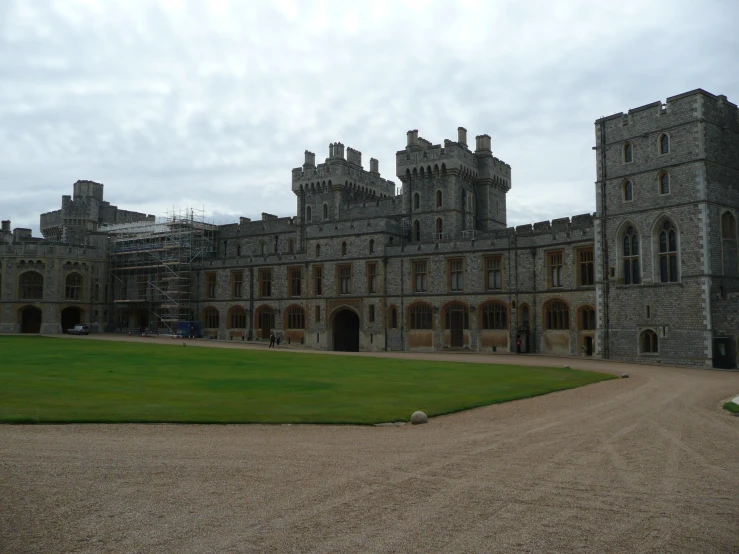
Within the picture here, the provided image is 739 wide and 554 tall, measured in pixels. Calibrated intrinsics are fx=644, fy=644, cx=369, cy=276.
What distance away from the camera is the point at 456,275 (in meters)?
47.1

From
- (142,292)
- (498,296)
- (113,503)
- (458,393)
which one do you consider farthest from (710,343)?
(142,292)

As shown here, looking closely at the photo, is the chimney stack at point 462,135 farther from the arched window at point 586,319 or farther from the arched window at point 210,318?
the arched window at point 210,318

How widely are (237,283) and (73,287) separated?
1782 cm

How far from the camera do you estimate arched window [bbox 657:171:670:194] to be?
111 ft

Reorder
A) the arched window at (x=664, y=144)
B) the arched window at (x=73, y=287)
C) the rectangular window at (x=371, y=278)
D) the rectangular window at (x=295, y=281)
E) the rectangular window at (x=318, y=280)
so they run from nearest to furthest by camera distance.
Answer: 1. the arched window at (x=664, y=144)
2. the rectangular window at (x=371, y=278)
3. the rectangular window at (x=318, y=280)
4. the rectangular window at (x=295, y=281)
5. the arched window at (x=73, y=287)

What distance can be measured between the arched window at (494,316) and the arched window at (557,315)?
9.86 ft

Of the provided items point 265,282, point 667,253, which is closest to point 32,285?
point 265,282

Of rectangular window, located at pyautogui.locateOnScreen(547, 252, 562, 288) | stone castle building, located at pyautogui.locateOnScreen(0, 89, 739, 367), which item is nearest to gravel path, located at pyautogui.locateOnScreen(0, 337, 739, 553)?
stone castle building, located at pyautogui.locateOnScreen(0, 89, 739, 367)

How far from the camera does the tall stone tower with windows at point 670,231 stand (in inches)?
1267

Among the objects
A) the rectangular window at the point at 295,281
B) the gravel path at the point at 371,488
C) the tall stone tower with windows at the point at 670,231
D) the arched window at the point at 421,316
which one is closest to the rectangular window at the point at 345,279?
the rectangular window at the point at 295,281

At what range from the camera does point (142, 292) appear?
214ft

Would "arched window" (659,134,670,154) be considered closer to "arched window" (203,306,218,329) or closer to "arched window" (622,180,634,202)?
"arched window" (622,180,634,202)

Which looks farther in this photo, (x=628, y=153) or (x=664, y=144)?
(x=628, y=153)

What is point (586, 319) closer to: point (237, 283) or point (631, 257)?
point (631, 257)
